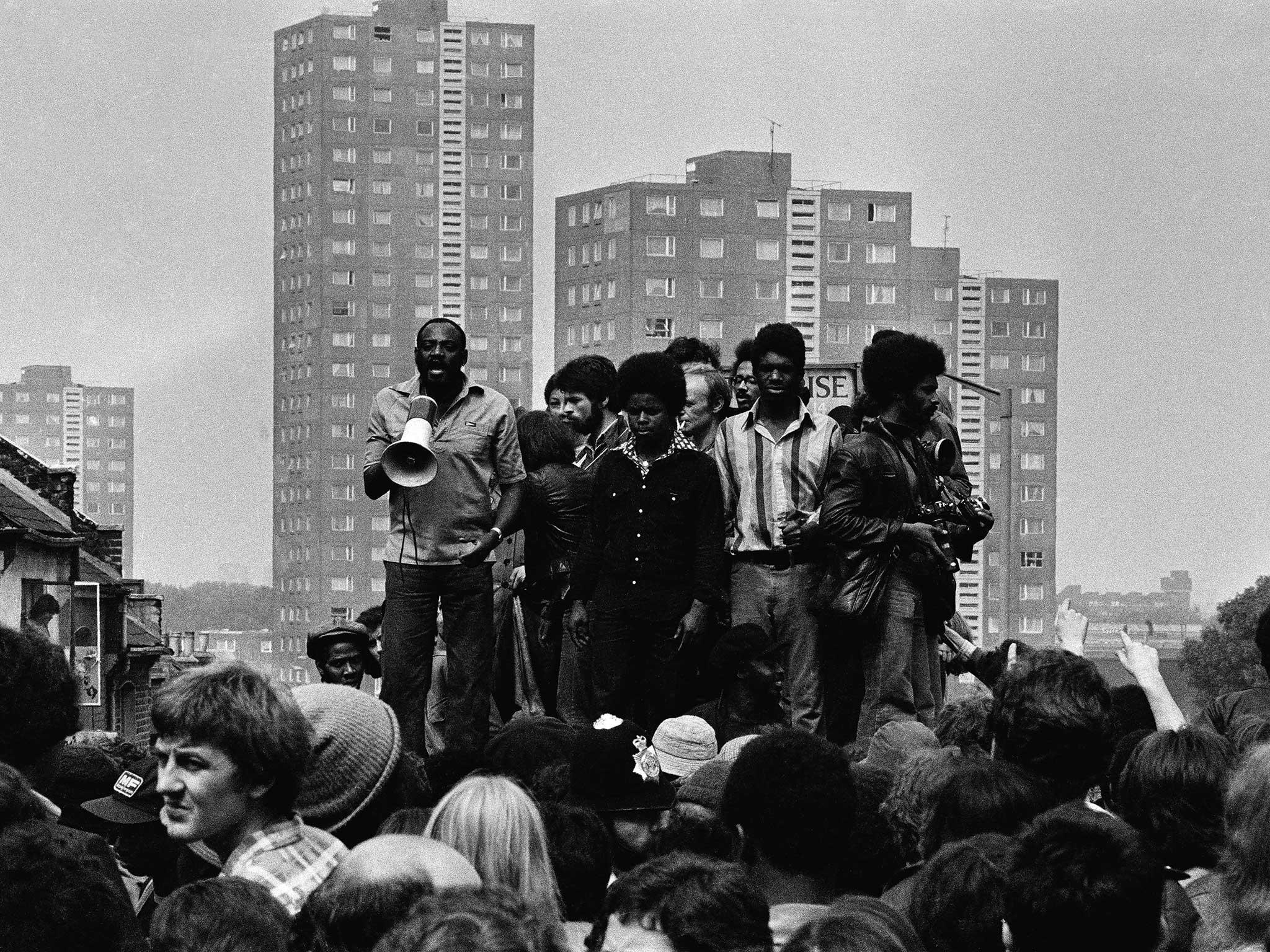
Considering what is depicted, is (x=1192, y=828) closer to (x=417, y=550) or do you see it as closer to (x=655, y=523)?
(x=655, y=523)

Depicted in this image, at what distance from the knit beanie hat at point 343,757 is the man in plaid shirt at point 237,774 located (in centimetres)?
50

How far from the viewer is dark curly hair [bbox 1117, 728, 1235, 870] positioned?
6.04 meters

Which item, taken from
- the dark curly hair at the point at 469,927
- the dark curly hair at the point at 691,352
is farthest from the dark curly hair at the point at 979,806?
the dark curly hair at the point at 691,352

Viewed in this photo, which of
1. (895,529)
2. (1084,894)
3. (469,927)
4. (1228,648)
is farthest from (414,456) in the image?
(1228,648)

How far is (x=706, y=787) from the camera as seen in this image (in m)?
7.18

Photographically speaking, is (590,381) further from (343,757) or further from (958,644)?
(343,757)

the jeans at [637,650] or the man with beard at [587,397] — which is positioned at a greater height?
the man with beard at [587,397]

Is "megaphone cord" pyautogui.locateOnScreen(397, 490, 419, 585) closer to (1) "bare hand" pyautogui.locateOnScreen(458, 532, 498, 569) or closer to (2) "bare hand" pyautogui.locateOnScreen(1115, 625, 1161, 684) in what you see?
(1) "bare hand" pyautogui.locateOnScreen(458, 532, 498, 569)

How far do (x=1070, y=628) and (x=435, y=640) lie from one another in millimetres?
3554

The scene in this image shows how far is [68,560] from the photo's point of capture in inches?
2056

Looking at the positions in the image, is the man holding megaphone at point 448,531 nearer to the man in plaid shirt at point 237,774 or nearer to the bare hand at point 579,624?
the bare hand at point 579,624

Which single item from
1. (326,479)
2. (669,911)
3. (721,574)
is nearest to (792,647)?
(721,574)

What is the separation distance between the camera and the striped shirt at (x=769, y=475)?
10922 millimetres

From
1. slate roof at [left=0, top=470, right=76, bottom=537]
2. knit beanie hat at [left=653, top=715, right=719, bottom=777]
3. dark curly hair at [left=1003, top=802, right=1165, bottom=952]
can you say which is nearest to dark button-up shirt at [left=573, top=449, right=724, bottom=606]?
knit beanie hat at [left=653, top=715, right=719, bottom=777]
